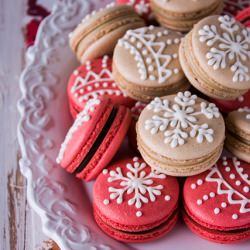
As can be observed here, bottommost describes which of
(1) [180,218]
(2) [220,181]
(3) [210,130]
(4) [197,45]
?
(1) [180,218]

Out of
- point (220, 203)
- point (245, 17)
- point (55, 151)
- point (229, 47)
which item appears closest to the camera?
point (220, 203)

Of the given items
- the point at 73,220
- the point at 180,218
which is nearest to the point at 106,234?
the point at 73,220

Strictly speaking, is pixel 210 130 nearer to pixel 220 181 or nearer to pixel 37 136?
pixel 220 181

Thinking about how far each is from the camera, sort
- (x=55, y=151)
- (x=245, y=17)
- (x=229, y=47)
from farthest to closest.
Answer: (x=245, y=17), (x=55, y=151), (x=229, y=47)

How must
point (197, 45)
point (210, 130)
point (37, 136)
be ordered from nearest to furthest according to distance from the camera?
point (210, 130)
point (197, 45)
point (37, 136)

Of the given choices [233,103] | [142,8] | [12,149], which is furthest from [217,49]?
[12,149]

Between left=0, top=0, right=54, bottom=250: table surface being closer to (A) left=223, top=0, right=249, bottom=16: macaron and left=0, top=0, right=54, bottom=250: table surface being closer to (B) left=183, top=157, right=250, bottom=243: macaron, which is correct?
(B) left=183, top=157, right=250, bottom=243: macaron

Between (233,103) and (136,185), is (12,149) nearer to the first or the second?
(136,185)
